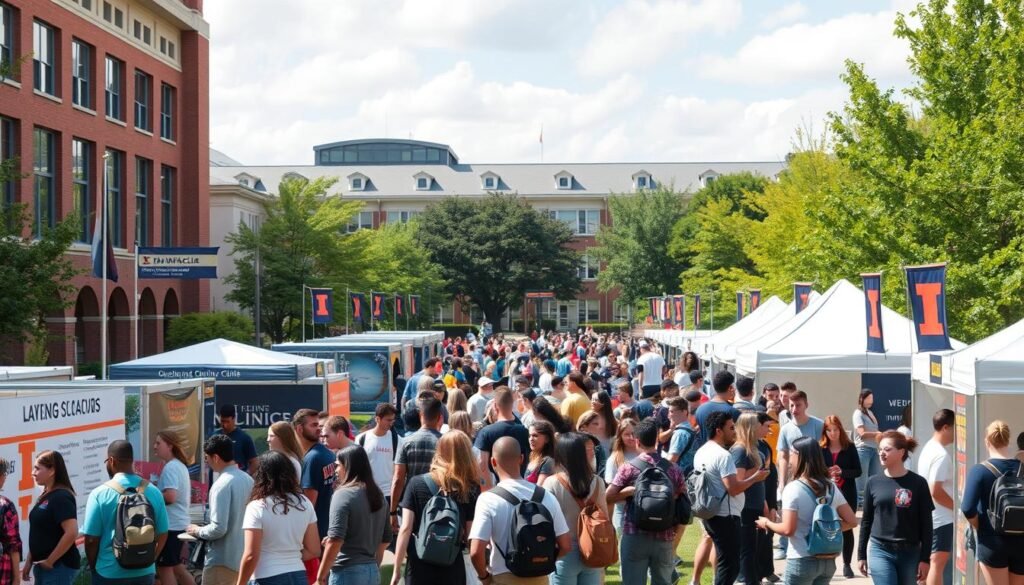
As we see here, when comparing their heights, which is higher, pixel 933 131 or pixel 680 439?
pixel 933 131

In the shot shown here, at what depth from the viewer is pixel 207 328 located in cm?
4538

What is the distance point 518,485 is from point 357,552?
4.41 feet

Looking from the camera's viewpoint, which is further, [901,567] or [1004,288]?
[1004,288]

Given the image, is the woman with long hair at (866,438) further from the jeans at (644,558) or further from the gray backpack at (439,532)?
the gray backpack at (439,532)

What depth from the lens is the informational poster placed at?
863 centimetres

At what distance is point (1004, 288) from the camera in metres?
19.6

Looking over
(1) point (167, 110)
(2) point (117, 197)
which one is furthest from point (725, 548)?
(1) point (167, 110)

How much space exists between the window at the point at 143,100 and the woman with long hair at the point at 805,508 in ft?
131

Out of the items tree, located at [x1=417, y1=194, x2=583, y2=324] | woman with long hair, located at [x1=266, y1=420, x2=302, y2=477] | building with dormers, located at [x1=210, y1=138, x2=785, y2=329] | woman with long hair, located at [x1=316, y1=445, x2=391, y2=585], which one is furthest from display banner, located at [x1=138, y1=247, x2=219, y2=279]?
building with dormers, located at [x1=210, y1=138, x2=785, y2=329]

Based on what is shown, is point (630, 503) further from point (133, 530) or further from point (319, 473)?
point (133, 530)

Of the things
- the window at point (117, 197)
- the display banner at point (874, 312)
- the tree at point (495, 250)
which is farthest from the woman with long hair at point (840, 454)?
the tree at point (495, 250)

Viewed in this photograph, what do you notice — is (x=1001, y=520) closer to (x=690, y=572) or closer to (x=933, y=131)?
(x=690, y=572)

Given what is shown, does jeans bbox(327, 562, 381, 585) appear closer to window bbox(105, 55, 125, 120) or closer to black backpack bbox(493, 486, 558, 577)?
black backpack bbox(493, 486, 558, 577)

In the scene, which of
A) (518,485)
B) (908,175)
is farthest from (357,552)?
(908,175)
